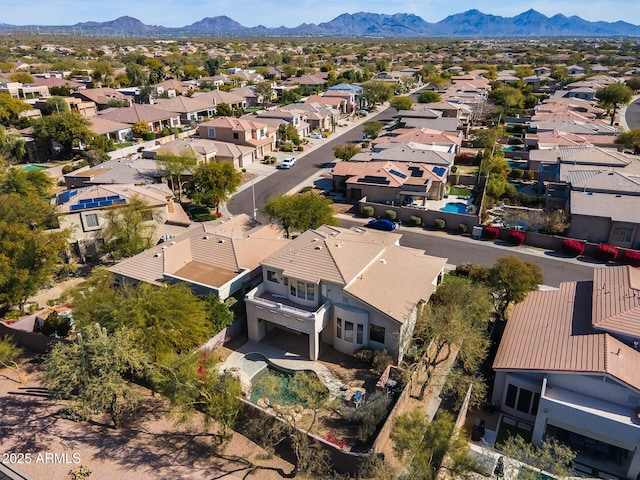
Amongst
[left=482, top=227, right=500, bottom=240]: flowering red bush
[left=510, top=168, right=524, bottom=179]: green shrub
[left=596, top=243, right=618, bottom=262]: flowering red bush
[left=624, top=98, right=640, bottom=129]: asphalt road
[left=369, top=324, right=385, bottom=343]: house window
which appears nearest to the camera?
[left=369, top=324, right=385, bottom=343]: house window

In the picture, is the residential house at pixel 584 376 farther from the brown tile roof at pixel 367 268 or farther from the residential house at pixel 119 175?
the residential house at pixel 119 175

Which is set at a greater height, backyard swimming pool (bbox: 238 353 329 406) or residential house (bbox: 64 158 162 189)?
residential house (bbox: 64 158 162 189)

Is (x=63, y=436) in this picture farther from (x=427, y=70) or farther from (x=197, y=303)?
(x=427, y=70)

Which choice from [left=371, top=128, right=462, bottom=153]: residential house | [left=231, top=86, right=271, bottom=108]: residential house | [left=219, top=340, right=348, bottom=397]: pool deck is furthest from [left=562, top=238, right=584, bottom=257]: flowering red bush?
[left=231, top=86, right=271, bottom=108]: residential house

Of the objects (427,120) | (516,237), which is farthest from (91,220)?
(427,120)

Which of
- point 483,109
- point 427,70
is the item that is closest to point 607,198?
point 483,109

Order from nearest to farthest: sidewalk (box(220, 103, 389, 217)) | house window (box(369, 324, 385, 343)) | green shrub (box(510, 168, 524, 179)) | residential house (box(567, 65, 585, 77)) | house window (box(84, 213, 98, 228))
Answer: house window (box(369, 324, 385, 343)), house window (box(84, 213, 98, 228)), sidewalk (box(220, 103, 389, 217)), green shrub (box(510, 168, 524, 179)), residential house (box(567, 65, 585, 77))

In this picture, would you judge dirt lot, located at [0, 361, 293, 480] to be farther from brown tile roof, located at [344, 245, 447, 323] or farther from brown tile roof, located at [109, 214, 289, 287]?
brown tile roof, located at [344, 245, 447, 323]
